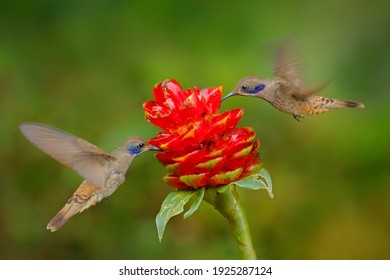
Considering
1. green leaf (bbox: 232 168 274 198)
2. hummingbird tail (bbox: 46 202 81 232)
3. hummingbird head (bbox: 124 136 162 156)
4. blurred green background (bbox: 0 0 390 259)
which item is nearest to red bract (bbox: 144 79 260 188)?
green leaf (bbox: 232 168 274 198)

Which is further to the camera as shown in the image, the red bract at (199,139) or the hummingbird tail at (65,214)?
the hummingbird tail at (65,214)

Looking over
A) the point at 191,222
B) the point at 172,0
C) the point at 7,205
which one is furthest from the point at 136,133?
the point at 172,0

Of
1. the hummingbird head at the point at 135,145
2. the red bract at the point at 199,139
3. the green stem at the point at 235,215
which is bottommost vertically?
the green stem at the point at 235,215

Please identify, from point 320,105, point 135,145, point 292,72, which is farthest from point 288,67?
point 135,145

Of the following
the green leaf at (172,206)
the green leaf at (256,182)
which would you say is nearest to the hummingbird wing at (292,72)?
the green leaf at (256,182)

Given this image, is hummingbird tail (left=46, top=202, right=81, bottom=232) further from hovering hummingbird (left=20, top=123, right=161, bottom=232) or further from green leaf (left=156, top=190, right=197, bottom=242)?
green leaf (left=156, top=190, right=197, bottom=242)

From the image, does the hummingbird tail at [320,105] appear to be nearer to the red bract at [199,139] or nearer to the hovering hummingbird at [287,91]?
the hovering hummingbird at [287,91]
